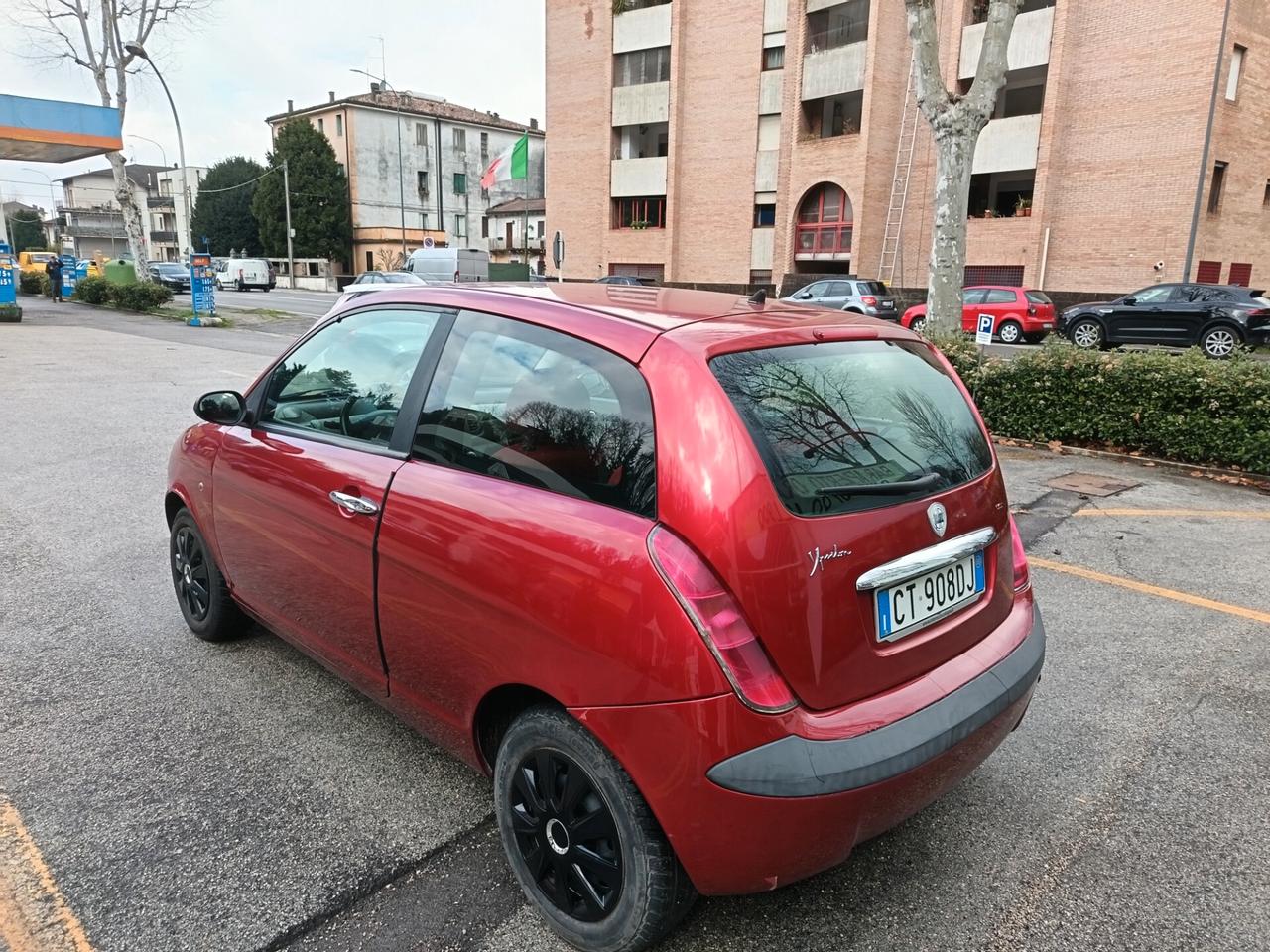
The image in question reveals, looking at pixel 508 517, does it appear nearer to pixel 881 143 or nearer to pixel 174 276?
pixel 881 143

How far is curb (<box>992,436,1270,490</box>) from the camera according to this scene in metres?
7.40

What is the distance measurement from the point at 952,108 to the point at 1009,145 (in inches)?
826

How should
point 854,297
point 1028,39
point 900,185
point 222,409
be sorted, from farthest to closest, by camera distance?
point 900,185, point 1028,39, point 854,297, point 222,409

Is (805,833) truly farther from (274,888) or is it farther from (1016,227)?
(1016,227)

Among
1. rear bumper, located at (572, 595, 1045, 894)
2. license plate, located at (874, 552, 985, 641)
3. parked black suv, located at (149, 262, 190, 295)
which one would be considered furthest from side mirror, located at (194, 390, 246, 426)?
parked black suv, located at (149, 262, 190, 295)

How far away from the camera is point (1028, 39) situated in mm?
27891

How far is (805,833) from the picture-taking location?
1.92 m

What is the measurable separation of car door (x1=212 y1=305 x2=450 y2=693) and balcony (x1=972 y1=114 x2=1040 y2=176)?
29.3m

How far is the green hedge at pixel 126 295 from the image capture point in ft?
86.2

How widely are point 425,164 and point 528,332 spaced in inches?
2581

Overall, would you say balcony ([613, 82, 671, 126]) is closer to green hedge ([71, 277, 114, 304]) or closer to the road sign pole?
green hedge ([71, 277, 114, 304])

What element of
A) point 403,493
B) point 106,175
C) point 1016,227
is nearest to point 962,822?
point 403,493

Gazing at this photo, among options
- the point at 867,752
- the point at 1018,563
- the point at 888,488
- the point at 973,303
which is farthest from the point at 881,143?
the point at 867,752

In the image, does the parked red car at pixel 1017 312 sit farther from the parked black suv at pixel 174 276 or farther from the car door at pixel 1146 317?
the parked black suv at pixel 174 276
